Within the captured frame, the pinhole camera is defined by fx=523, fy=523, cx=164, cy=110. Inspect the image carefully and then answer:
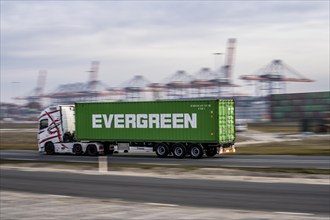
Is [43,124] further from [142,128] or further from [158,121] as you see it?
[158,121]

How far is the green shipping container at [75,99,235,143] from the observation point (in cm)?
3238

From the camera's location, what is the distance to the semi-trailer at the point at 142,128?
32500 millimetres

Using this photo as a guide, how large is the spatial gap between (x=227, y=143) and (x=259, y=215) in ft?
69.7

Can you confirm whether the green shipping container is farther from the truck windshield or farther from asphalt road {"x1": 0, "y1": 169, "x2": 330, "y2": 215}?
asphalt road {"x1": 0, "y1": 169, "x2": 330, "y2": 215}

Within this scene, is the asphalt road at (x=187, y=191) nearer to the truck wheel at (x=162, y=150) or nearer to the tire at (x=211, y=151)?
the truck wheel at (x=162, y=150)

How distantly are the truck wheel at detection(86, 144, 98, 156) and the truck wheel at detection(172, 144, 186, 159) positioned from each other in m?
6.06

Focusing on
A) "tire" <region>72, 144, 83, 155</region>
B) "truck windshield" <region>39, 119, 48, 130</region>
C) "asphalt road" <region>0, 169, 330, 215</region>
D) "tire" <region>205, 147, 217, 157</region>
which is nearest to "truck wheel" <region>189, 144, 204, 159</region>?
"tire" <region>205, 147, 217, 157</region>

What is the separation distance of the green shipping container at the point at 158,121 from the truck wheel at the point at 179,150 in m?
0.38

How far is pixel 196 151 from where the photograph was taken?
107 ft

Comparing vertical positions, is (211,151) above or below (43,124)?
below

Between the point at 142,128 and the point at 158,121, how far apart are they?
1.25 m

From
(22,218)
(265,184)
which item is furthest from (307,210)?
(22,218)

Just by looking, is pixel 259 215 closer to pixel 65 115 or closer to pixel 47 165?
pixel 47 165

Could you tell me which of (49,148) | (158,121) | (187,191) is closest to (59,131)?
(49,148)
